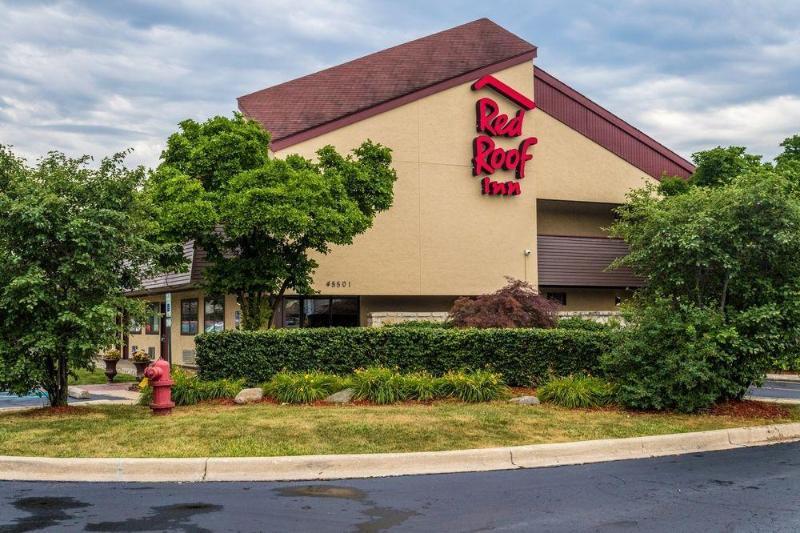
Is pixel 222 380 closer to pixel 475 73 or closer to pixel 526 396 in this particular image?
pixel 526 396

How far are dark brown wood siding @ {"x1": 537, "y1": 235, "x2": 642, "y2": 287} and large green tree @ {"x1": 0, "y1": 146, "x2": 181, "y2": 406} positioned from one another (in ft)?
61.2

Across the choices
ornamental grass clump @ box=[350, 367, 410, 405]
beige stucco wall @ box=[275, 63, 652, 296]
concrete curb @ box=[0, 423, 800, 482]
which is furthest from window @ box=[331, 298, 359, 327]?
concrete curb @ box=[0, 423, 800, 482]

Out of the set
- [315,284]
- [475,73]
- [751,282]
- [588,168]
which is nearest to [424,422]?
[751,282]

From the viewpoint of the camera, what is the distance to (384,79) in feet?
88.9

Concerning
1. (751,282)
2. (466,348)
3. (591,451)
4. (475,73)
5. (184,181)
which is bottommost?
(591,451)

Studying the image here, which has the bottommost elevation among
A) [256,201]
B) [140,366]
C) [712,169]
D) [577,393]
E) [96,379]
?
[96,379]

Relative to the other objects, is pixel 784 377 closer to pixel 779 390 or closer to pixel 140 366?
pixel 779 390

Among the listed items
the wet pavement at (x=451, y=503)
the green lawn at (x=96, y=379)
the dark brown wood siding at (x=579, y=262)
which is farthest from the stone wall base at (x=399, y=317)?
the wet pavement at (x=451, y=503)

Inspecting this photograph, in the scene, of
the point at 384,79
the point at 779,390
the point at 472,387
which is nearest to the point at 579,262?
the point at 384,79

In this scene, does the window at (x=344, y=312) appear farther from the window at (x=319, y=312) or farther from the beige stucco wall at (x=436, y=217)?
the beige stucco wall at (x=436, y=217)

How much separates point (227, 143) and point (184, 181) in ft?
5.21

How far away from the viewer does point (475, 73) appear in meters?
27.1

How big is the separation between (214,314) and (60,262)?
14256 millimetres

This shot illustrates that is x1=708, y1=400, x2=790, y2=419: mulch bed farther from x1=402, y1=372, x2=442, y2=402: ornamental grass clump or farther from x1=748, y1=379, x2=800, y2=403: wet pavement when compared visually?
x1=402, y1=372, x2=442, y2=402: ornamental grass clump
